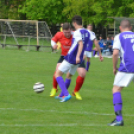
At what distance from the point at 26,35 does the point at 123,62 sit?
2784 centimetres

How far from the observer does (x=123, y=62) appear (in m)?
6.96

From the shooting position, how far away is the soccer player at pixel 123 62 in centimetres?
683

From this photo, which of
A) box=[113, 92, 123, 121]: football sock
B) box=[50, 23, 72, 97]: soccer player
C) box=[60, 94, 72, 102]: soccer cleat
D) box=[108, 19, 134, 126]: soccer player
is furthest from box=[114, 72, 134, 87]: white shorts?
box=[50, 23, 72, 97]: soccer player

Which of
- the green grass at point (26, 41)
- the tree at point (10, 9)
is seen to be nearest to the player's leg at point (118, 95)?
the green grass at point (26, 41)

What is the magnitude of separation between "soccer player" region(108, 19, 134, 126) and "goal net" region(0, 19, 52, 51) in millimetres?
26960

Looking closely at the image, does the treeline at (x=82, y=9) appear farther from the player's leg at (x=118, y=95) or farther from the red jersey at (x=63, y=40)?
the player's leg at (x=118, y=95)

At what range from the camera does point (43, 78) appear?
577 inches

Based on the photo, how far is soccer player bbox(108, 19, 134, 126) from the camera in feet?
22.4

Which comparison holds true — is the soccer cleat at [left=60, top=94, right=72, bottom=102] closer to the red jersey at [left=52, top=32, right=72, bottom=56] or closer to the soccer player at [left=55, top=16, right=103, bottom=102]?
the soccer player at [left=55, top=16, right=103, bottom=102]

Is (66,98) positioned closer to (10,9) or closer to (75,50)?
(75,50)

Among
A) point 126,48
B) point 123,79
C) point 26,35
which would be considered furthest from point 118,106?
point 26,35

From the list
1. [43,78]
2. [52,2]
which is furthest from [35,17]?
[43,78]

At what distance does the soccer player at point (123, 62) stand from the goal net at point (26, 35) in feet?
88.5

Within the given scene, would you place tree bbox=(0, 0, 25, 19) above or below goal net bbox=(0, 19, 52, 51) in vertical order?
above
